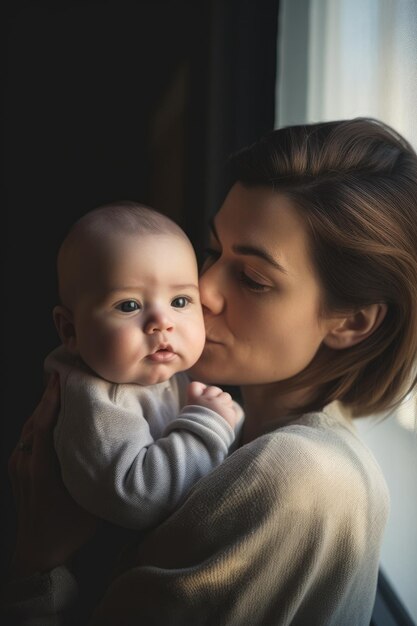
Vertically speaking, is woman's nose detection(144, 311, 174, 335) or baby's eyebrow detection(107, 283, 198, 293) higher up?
baby's eyebrow detection(107, 283, 198, 293)

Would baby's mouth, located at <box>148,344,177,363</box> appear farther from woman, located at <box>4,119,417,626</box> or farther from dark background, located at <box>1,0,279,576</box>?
dark background, located at <box>1,0,279,576</box>

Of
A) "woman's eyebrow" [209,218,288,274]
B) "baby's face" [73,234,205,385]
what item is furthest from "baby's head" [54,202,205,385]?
"woman's eyebrow" [209,218,288,274]

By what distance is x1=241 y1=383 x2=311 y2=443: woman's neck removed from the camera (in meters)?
1.17

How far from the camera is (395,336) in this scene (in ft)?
3.66

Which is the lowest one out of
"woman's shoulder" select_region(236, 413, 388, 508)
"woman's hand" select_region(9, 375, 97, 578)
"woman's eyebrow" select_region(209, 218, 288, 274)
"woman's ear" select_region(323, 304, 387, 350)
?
"woman's hand" select_region(9, 375, 97, 578)

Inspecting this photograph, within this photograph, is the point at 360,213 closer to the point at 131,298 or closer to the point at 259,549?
the point at 131,298

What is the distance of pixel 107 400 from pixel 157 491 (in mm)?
156

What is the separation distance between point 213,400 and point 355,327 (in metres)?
0.30

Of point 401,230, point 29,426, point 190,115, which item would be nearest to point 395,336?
point 401,230

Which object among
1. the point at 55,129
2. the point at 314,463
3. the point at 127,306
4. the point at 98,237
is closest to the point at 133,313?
the point at 127,306

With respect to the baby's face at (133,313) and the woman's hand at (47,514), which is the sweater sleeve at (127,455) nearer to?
the baby's face at (133,313)

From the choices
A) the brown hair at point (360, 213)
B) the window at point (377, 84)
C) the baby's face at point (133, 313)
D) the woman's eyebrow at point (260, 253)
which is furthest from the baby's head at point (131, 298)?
the window at point (377, 84)

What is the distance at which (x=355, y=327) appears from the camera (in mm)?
1124

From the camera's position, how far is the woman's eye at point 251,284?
1.08 meters
